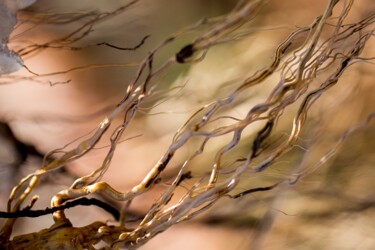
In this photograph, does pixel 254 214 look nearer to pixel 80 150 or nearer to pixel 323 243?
pixel 323 243

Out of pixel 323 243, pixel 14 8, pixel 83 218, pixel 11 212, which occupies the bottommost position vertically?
pixel 323 243

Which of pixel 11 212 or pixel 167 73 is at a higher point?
pixel 167 73

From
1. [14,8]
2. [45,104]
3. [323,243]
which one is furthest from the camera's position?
[323,243]

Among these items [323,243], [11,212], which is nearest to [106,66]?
[11,212]

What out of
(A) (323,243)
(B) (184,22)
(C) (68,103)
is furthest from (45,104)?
(A) (323,243)

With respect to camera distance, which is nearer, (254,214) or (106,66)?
(106,66)

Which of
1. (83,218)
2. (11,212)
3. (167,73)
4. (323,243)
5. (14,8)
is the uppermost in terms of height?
(14,8)

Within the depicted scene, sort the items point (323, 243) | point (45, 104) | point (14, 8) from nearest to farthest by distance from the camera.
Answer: point (14, 8)
point (45, 104)
point (323, 243)

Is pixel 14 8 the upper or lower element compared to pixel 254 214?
upper

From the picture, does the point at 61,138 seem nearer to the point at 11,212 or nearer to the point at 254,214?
the point at 11,212
